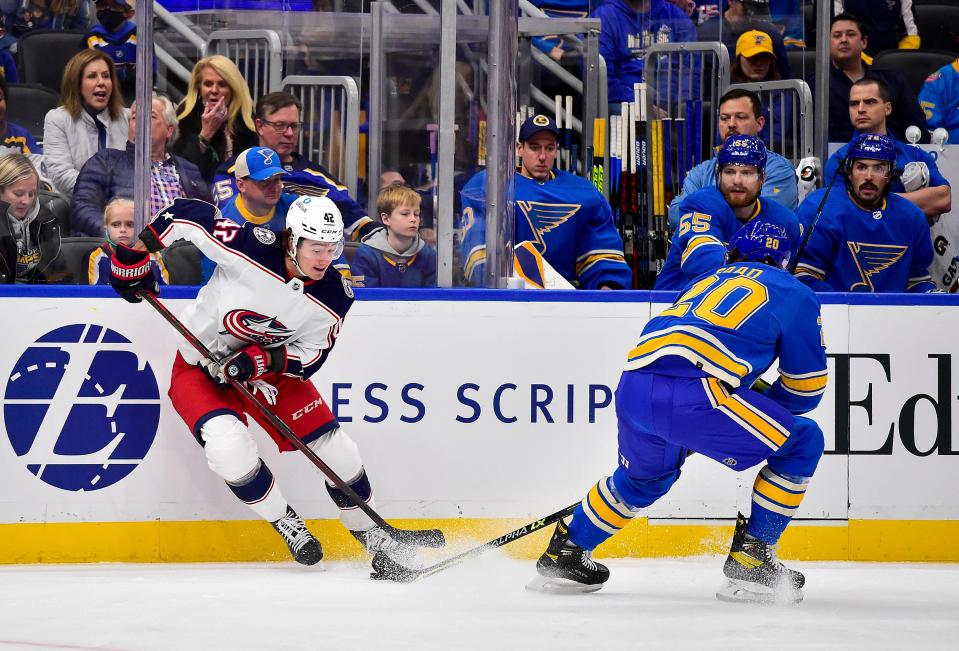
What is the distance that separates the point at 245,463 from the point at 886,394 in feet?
6.81

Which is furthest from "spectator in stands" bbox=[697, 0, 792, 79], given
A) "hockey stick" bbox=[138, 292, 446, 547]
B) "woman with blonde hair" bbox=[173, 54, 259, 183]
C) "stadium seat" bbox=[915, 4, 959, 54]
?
"hockey stick" bbox=[138, 292, 446, 547]

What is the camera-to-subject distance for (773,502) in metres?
3.61

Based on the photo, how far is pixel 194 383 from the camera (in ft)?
13.2

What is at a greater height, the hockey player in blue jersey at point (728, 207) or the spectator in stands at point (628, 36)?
the spectator in stands at point (628, 36)

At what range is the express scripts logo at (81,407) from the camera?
164 inches

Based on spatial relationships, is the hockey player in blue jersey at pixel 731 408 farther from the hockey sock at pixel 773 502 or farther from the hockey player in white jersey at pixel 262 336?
the hockey player in white jersey at pixel 262 336

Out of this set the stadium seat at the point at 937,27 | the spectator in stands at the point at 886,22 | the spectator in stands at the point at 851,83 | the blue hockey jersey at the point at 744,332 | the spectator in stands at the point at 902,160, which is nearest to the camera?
the blue hockey jersey at the point at 744,332

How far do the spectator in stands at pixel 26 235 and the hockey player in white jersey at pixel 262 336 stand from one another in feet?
2.00

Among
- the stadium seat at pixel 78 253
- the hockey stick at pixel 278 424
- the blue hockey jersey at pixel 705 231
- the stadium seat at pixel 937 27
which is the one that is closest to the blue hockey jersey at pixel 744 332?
the blue hockey jersey at pixel 705 231

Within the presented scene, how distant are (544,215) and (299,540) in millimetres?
1543

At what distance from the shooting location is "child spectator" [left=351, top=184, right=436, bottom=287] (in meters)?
4.42

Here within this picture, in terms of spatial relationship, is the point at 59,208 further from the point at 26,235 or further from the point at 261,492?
the point at 261,492

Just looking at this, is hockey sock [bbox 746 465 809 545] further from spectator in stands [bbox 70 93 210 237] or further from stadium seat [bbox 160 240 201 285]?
spectator in stands [bbox 70 93 210 237]

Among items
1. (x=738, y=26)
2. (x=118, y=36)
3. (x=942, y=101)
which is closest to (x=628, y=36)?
(x=738, y=26)
